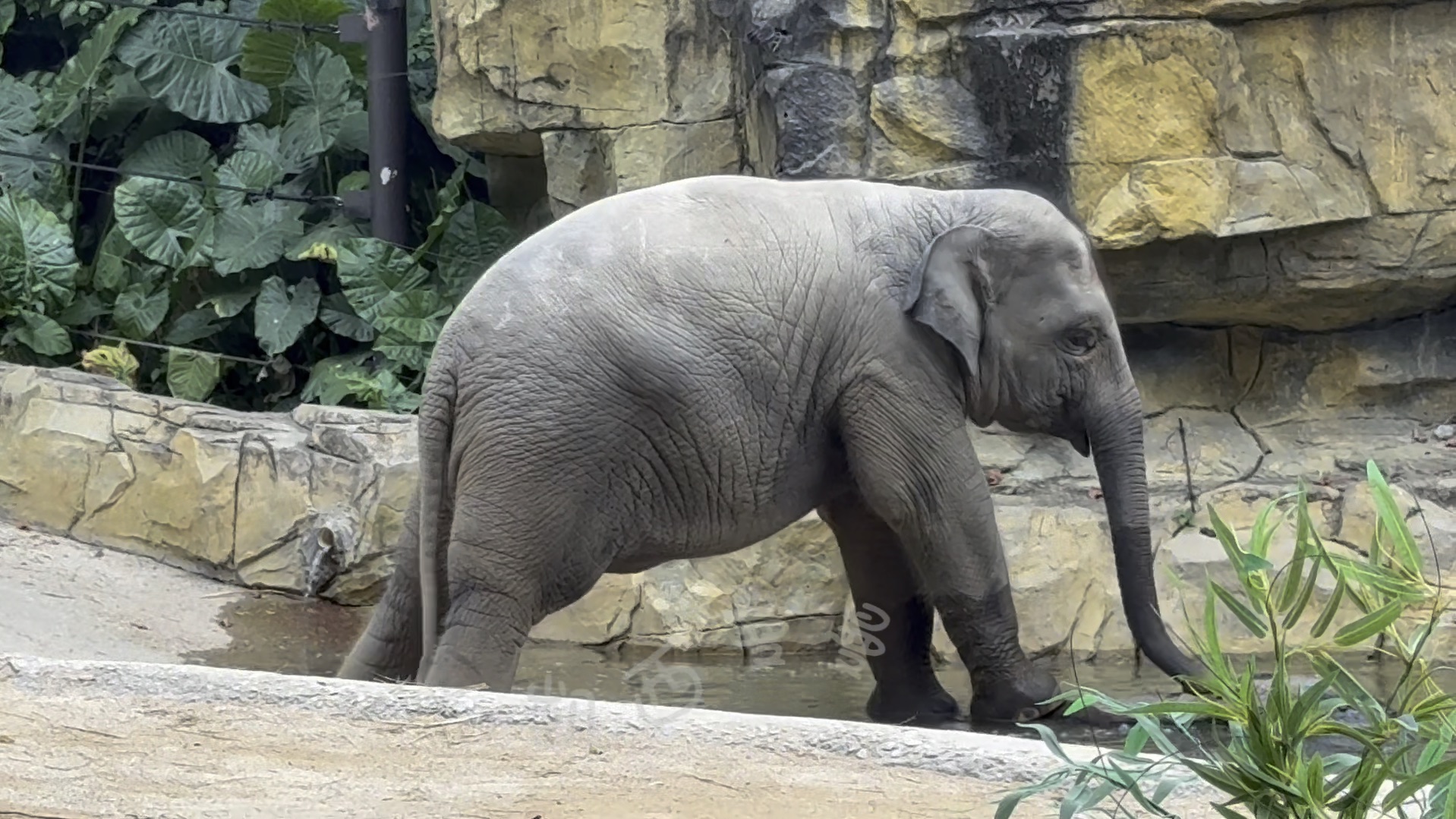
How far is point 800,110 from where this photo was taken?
26.1 ft

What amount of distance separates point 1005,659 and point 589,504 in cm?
145

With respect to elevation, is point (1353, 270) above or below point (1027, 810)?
above

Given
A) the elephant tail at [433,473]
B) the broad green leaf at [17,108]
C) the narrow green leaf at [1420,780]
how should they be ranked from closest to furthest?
the narrow green leaf at [1420,780] < the elephant tail at [433,473] < the broad green leaf at [17,108]

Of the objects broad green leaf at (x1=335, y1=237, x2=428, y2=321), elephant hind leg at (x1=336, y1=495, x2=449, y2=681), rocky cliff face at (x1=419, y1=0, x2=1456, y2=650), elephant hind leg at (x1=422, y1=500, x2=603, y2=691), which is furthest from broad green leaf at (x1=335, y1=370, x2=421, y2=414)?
elephant hind leg at (x1=422, y1=500, x2=603, y2=691)

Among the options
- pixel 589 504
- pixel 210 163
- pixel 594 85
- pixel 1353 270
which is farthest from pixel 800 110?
pixel 210 163

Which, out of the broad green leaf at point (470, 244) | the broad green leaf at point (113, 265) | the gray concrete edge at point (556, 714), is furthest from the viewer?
the broad green leaf at point (113, 265)

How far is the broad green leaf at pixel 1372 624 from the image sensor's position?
95.8 inches

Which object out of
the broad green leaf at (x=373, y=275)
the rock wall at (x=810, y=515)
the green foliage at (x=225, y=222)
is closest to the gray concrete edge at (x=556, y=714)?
the rock wall at (x=810, y=515)

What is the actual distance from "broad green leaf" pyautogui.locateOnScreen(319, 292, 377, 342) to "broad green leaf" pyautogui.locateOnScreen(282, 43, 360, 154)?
974mm

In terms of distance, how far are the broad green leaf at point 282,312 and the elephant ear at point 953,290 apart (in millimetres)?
5117

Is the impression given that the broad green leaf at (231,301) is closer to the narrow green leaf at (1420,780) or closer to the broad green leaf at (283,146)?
the broad green leaf at (283,146)

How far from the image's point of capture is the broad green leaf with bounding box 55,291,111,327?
10.4m

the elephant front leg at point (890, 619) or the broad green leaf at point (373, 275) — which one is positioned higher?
the broad green leaf at point (373, 275)

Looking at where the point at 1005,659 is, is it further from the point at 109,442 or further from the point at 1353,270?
the point at 109,442
